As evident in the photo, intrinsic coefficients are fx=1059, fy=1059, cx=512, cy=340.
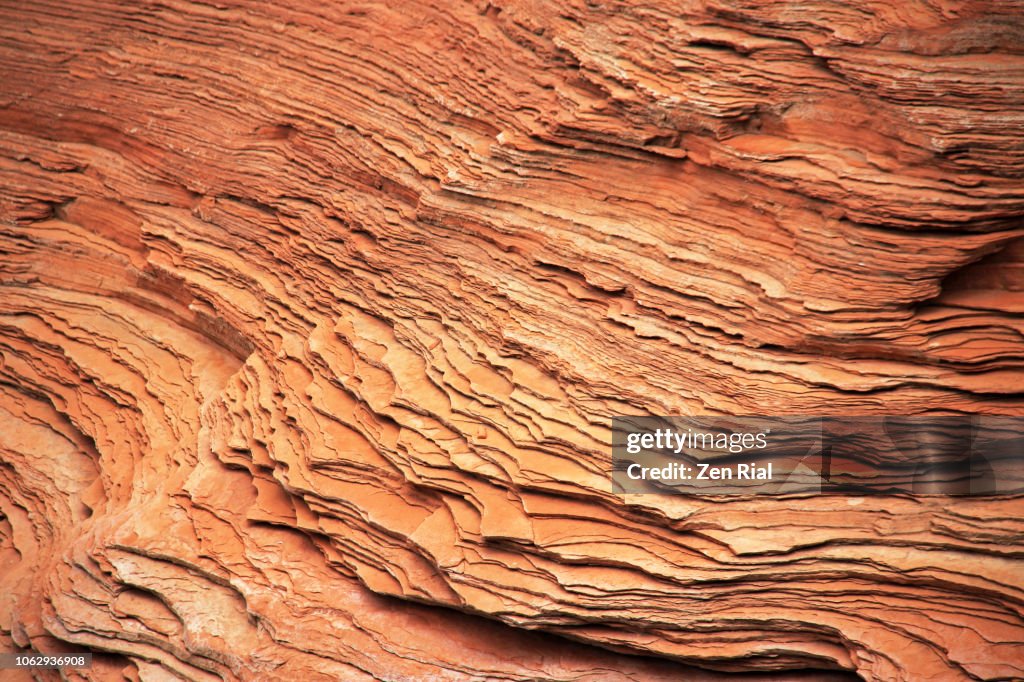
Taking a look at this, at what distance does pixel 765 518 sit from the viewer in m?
7.16

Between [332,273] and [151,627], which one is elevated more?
[332,273]

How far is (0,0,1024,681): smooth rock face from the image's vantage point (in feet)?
23.2

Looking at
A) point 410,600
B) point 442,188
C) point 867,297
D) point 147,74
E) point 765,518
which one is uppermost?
point 147,74

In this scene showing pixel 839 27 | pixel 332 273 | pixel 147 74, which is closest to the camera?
pixel 839 27

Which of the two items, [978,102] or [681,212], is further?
[681,212]

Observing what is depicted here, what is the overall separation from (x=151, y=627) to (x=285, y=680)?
1667 mm

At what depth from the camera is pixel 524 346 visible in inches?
337

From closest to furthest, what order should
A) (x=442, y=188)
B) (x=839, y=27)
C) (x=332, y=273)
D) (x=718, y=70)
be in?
(x=839, y=27) < (x=718, y=70) < (x=442, y=188) < (x=332, y=273)

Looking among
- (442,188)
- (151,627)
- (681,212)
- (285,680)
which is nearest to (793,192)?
(681,212)

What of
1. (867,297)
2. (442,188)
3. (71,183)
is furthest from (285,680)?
(71,183)

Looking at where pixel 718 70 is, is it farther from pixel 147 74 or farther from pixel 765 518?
pixel 147 74

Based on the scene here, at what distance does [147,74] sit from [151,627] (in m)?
7.15

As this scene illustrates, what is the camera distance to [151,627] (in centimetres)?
902

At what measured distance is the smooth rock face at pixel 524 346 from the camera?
707cm
